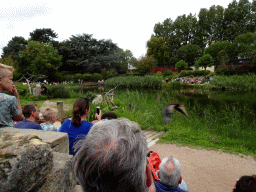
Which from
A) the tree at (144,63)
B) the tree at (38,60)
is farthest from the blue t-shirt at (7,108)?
the tree at (144,63)

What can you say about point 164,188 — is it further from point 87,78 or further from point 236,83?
point 87,78

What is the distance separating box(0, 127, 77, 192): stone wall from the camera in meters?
0.71

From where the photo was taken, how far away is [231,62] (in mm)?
24312

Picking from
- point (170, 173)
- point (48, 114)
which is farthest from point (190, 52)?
point (170, 173)

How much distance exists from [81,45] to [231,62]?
26117 millimetres

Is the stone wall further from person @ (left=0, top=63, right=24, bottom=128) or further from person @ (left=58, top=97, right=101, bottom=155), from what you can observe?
person @ (left=58, top=97, right=101, bottom=155)

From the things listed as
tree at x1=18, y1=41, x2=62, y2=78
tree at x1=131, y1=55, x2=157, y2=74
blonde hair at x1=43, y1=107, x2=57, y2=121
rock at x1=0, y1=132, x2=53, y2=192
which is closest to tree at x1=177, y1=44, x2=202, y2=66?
tree at x1=131, y1=55, x2=157, y2=74

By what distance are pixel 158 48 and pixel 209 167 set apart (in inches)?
1390

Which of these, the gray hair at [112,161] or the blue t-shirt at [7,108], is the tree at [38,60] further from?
the gray hair at [112,161]

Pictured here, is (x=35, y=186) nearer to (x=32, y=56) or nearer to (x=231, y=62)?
(x=32, y=56)

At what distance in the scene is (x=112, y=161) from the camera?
21.7 inches

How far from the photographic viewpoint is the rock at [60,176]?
0.91m

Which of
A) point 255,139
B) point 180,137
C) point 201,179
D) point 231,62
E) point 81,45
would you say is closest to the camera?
point 201,179

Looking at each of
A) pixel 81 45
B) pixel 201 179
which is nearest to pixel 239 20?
pixel 81 45
